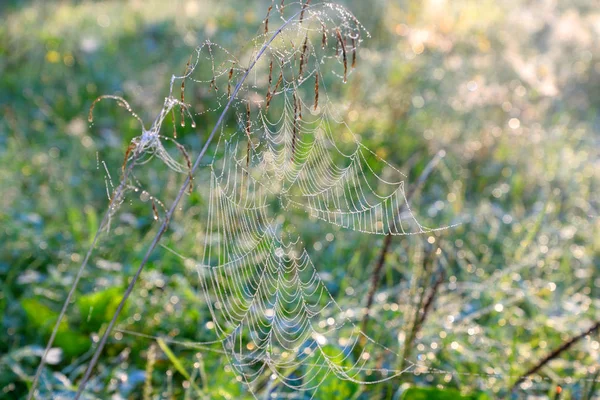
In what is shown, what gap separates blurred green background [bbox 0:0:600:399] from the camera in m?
2.43

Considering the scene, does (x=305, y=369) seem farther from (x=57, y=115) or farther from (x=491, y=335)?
(x=57, y=115)

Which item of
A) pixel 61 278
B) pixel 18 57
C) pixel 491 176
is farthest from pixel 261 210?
pixel 18 57

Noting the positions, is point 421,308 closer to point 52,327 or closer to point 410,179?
point 52,327

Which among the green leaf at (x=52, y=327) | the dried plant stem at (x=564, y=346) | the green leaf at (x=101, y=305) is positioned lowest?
the green leaf at (x=52, y=327)

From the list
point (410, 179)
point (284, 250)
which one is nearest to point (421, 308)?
point (284, 250)

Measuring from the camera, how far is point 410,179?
13.4 ft

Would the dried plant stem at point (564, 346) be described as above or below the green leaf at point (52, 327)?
above

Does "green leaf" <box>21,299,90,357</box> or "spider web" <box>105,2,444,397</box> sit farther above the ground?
"spider web" <box>105,2,444,397</box>

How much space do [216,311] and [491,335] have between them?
1148mm

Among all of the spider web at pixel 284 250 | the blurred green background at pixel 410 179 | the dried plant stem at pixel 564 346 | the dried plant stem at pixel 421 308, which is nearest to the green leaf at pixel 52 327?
the blurred green background at pixel 410 179

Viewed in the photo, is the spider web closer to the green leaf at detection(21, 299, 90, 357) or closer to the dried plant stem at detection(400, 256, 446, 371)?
the dried plant stem at detection(400, 256, 446, 371)

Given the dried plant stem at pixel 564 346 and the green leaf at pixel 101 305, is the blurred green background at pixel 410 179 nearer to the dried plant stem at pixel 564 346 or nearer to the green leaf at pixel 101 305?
the green leaf at pixel 101 305

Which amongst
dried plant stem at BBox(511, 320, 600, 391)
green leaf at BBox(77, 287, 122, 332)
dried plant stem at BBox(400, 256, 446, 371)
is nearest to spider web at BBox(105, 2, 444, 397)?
dried plant stem at BBox(400, 256, 446, 371)

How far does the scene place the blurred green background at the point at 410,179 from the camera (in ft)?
7.98
